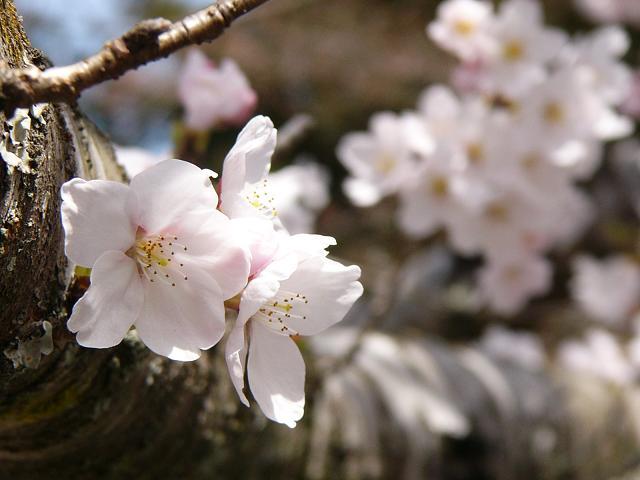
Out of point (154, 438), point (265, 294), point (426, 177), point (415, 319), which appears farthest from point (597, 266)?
point (265, 294)

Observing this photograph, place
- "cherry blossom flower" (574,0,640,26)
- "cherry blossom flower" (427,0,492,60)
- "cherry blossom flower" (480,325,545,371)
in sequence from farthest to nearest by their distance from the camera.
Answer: "cherry blossom flower" (574,0,640,26) → "cherry blossom flower" (480,325,545,371) → "cherry blossom flower" (427,0,492,60)

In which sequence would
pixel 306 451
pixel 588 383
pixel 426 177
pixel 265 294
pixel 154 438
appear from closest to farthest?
pixel 265 294, pixel 154 438, pixel 306 451, pixel 426 177, pixel 588 383

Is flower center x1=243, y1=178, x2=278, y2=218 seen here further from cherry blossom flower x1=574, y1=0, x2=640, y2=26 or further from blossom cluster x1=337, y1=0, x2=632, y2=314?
cherry blossom flower x1=574, y1=0, x2=640, y2=26

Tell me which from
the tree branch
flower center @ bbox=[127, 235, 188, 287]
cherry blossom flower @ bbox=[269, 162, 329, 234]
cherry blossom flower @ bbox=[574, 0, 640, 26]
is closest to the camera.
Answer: the tree branch

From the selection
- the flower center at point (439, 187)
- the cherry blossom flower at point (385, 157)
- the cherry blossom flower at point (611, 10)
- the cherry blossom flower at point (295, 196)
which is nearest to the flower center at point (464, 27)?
the cherry blossom flower at point (385, 157)

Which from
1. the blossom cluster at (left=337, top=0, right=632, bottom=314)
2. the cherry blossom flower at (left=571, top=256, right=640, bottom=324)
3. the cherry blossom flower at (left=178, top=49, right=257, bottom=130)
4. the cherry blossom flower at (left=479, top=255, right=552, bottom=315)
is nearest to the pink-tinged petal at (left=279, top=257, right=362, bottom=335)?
the cherry blossom flower at (left=178, top=49, right=257, bottom=130)

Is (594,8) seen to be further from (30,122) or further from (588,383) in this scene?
(30,122)
